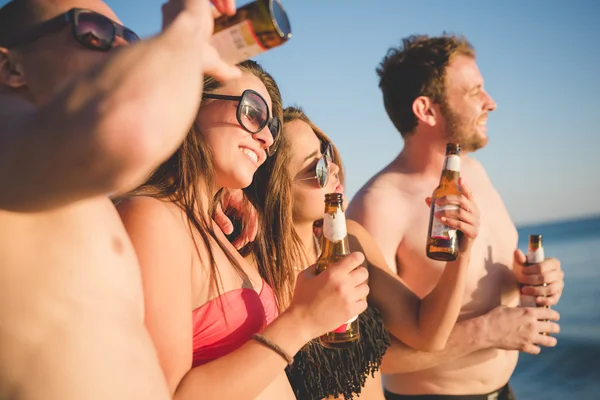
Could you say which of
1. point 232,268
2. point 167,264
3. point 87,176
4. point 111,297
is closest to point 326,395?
point 232,268

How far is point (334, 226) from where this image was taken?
221cm

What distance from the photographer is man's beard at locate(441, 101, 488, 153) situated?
3.97 meters

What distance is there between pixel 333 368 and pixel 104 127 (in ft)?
7.01

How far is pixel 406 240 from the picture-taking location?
352 cm

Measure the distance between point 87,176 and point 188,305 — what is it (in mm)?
882

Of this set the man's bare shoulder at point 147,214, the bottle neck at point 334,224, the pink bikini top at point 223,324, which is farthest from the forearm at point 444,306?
the man's bare shoulder at point 147,214

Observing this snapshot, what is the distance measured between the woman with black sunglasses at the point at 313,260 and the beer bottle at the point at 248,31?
1.58m

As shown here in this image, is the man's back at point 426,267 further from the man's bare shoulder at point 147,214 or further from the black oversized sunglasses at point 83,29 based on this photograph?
the black oversized sunglasses at point 83,29

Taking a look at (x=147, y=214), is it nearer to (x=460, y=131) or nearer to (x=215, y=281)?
(x=215, y=281)

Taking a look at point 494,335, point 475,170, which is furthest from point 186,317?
point 475,170

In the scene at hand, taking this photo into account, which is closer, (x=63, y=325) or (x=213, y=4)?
(x=63, y=325)

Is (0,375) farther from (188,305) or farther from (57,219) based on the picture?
(188,305)

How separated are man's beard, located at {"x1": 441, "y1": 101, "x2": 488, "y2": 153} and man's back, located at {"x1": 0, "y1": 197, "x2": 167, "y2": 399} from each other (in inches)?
135

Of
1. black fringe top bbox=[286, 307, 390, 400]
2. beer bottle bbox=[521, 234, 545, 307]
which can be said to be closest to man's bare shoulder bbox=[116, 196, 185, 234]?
black fringe top bbox=[286, 307, 390, 400]
